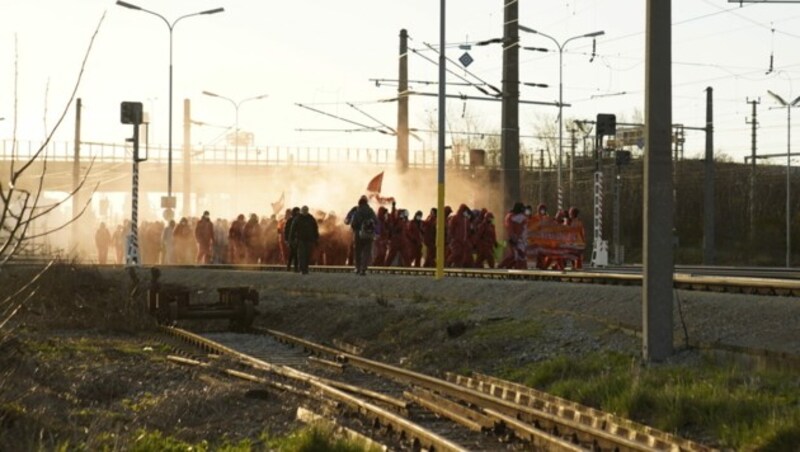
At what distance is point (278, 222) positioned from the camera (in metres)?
44.5

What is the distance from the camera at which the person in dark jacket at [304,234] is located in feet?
109

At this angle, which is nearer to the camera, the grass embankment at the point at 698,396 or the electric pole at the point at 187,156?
the grass embankment at the point at 698,396

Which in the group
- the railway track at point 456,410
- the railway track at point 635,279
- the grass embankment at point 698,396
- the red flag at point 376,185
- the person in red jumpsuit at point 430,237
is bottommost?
the railway track at point 456,410

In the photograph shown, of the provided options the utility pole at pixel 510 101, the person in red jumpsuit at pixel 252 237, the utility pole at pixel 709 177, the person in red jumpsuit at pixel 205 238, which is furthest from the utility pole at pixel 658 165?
the utility pole at pixel 709 177

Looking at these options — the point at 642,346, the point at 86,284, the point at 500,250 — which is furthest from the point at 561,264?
the point at 642,346

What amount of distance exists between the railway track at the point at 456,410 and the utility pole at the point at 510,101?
2122 centimetres

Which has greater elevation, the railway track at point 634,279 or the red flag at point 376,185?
the red flag at point 376,185

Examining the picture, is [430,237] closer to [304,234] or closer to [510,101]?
[304,234]

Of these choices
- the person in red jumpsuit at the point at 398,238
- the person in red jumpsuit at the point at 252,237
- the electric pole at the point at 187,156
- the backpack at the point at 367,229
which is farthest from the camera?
the electric pole at the point at 187,156

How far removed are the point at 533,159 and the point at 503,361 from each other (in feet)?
237

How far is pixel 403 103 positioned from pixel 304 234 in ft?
54.8

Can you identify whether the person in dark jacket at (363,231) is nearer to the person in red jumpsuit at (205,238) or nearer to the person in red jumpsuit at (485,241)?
the person in red jumpsuit at (485,241)

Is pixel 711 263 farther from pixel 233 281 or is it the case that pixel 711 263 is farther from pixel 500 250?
pixel 233 281

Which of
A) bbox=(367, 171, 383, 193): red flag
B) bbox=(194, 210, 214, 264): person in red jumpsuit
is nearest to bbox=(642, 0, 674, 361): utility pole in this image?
bbox=(367, 171, 383, 193): red flag
